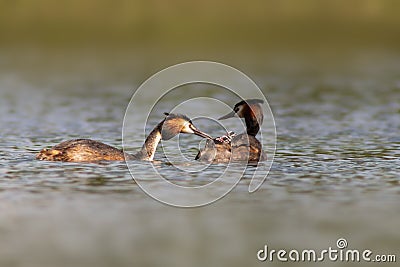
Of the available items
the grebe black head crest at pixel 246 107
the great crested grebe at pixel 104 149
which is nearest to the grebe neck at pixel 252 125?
the grebe black head crest at pixel 246 107

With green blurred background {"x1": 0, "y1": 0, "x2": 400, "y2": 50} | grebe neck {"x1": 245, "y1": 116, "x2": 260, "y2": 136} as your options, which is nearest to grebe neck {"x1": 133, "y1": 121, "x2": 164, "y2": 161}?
grebe neck {"x1": 245, "y1": 116, "x2": 260, "y2": 136}

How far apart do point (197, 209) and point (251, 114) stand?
418 centimetres

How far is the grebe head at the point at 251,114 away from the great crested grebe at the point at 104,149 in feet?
3.40

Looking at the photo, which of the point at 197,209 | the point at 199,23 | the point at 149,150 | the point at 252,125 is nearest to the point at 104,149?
the point at 149,150

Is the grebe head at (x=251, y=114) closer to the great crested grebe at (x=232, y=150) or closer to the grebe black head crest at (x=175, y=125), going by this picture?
the great crested grebe at (x=232, y=150)

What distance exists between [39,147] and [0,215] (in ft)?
16.2

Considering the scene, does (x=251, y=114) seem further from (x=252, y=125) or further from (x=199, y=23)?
(x=199, y=23)

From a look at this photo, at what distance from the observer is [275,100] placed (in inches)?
935

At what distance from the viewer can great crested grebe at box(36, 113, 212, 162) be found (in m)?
14.7

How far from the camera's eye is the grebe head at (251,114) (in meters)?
15.8

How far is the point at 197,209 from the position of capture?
11898mm

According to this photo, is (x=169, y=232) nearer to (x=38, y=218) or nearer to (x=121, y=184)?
(x=38, y=218)

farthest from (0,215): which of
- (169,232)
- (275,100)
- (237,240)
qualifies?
(275,100)

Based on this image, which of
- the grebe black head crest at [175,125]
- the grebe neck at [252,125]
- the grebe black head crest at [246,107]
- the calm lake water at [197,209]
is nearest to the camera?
the calm lake water at [197,209]
